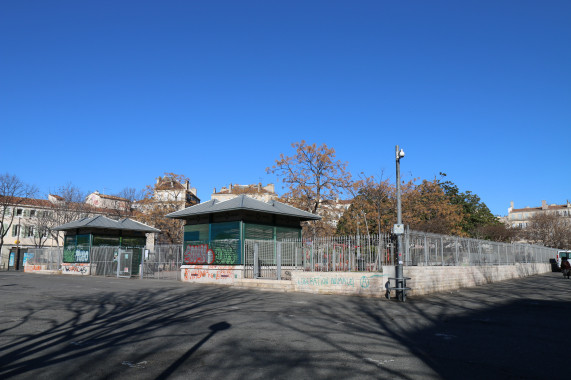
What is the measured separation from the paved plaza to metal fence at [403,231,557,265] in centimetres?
438

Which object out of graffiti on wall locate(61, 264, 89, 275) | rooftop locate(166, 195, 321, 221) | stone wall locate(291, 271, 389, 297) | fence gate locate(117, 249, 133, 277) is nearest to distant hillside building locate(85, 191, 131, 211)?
graffiti on wall locate(61, 264, 89, 275)

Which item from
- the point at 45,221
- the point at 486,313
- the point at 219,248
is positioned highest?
the point at 45,221

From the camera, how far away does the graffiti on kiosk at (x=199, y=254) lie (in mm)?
23125

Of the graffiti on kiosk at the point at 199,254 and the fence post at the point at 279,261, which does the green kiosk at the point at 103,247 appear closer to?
the graffiti on kiosk at the point at 199,254

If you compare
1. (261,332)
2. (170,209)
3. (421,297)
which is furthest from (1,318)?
(170,209)

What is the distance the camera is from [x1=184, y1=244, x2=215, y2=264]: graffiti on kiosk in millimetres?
23125

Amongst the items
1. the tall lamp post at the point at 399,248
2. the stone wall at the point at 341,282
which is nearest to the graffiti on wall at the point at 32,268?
the stone wall at the point at 341,282

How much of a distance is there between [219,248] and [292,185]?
1590 centimetres

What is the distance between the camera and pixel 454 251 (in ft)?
69.8

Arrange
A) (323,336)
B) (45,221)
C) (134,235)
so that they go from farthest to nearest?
(45,221) → (134,235) → (323,336)

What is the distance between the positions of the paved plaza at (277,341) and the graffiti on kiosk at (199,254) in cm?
943

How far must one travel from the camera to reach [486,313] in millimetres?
12062

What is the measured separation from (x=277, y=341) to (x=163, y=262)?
22.6 meters

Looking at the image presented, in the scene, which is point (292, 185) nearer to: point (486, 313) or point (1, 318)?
point (486, 313)
